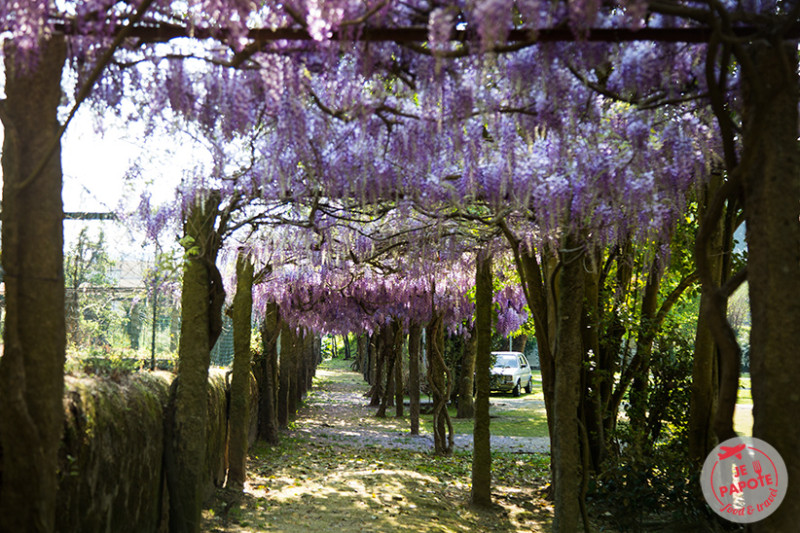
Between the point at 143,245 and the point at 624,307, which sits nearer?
the point at 143,245

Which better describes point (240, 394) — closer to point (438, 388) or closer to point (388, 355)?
point (438, 388)

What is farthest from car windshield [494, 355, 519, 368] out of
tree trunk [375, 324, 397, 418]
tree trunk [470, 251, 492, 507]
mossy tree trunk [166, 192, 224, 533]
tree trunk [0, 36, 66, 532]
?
tree trunk [0, 36, 66, 532]

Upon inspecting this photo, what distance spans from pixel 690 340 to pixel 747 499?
17.7ft

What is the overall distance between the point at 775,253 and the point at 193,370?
3.80 metres

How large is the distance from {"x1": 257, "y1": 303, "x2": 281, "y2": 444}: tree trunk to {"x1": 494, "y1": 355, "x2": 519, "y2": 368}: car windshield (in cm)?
1329

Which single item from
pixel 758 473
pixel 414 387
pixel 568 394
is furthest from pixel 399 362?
pixel 758 473

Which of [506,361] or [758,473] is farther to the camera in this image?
[506,361]

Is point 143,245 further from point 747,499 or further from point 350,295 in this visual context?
Answer: point 350,295

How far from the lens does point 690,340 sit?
8172mm

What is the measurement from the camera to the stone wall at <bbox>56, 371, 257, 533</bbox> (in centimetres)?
301

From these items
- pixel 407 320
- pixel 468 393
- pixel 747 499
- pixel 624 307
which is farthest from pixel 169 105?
pixel 468 393

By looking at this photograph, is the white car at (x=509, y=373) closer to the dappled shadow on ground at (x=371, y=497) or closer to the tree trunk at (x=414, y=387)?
the tree trunk at (x=414, y=387)

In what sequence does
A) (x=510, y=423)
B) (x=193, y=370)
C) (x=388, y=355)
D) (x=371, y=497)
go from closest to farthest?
(x=193, y=370) → (x=371, y=497) → (x=510, y=423) → (x=388, y=355)

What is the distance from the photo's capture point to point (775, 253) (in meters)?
2.73
